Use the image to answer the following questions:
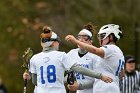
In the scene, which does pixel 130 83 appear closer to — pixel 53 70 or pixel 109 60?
pixel 109 60

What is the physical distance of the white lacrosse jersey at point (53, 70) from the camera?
13031mm

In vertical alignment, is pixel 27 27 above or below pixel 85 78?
above

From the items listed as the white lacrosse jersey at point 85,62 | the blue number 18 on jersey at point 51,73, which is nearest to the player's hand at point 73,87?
the white lacrosse jersey at point 85,62

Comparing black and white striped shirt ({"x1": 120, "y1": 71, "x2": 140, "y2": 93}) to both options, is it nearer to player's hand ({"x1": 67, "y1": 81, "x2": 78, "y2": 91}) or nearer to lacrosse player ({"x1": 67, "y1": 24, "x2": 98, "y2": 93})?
lacrosse player ({"x1": 67, "y1": 24, "x2": 98, "y2": 93})

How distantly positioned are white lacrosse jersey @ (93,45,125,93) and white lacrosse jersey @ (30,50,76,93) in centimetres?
54

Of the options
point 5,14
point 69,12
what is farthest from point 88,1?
point 5,14

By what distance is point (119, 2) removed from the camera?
3056 centimetres

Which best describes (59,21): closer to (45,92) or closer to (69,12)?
(69,12)

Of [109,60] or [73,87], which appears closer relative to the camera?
[109,60]

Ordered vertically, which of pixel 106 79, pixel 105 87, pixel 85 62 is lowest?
pixel 105 87

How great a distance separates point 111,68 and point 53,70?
1.01 m

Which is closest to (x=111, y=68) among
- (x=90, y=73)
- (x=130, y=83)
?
(x=90, y=73)

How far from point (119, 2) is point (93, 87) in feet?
55.9

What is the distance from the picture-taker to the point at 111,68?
43.8 ft
